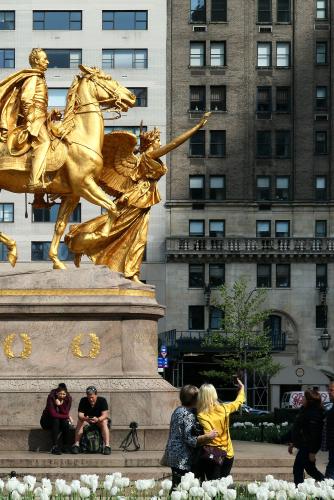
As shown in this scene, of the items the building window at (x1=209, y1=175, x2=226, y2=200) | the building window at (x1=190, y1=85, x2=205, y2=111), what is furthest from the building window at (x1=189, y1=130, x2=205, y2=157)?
the building window at (x1=209, y1=175, x2=226, y2=200)

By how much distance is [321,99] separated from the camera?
85062 millimetres

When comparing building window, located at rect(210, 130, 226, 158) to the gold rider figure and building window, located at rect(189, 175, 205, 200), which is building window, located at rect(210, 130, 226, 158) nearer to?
building window, located at rect(189, 175, 205, 200)

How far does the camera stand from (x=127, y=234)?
1229 inches

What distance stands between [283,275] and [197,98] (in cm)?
1235

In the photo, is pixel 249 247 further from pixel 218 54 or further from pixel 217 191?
pixel 218 54

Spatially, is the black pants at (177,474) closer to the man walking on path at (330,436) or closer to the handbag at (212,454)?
the handbag at (212,454)

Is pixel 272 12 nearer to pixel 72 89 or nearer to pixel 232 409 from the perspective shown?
pixel 72 89

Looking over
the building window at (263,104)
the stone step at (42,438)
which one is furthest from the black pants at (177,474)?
the building window at (263,104)

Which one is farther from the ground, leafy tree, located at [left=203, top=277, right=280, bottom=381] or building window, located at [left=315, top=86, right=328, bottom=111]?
building window, located at [left=315, top=86, right=328, bottom=111]

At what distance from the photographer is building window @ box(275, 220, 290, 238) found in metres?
84.8

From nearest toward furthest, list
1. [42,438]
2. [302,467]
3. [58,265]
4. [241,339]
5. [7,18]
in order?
[302,467]
[42,438]
[58,265]
[241,339]
[7,18]

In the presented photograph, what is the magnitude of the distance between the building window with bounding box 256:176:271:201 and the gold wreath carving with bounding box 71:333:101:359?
56.8m

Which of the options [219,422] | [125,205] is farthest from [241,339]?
[219,422]

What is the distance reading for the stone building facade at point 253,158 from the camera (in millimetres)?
83750
